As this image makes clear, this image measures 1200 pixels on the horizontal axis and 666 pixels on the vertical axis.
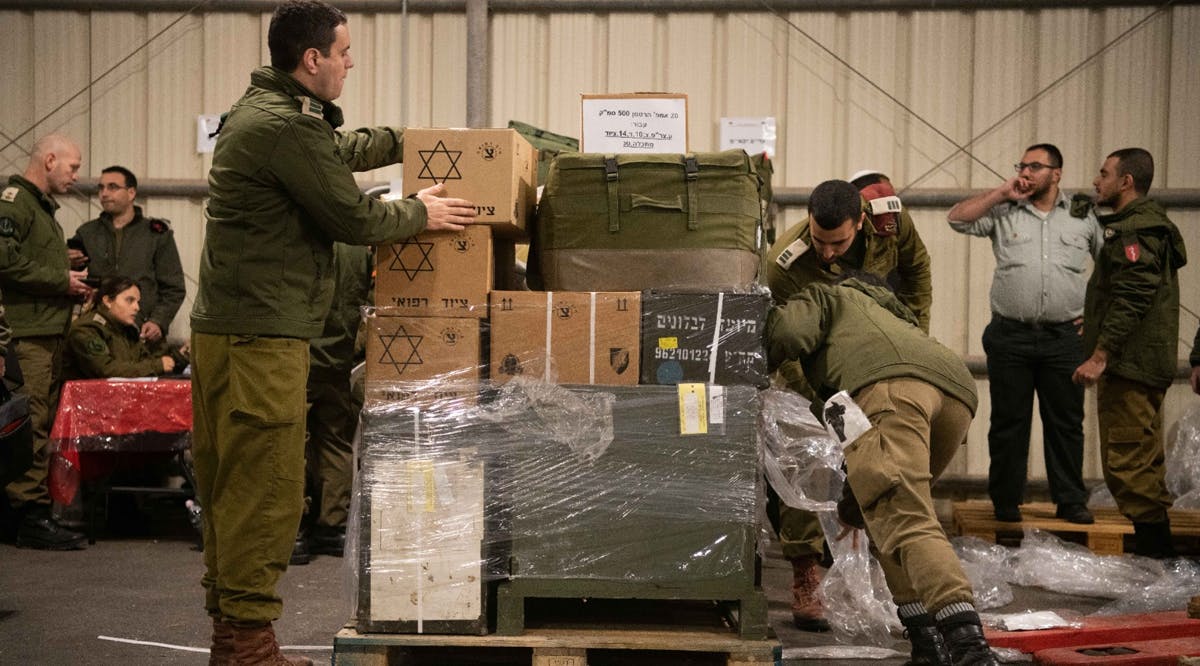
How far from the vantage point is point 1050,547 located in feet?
19.0

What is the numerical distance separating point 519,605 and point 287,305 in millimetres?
1114

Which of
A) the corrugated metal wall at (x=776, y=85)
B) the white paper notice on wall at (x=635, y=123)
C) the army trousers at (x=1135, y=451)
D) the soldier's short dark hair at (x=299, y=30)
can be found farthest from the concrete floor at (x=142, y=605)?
the corrugated metal wall at (x=776, y=85)

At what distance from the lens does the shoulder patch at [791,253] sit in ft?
15.0

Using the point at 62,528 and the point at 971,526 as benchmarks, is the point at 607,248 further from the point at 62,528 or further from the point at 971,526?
the point at 62,528

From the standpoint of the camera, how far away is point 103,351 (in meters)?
6.39

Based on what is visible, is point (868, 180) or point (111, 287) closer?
point (868, 180)

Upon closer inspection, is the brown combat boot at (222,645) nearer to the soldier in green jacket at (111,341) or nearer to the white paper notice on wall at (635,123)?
the white paper notice on wall at (635,123)

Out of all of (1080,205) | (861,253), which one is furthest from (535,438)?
(1080,205)

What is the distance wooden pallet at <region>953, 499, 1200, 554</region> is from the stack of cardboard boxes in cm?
323

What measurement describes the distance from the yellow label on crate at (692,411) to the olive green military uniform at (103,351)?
4.05 meters

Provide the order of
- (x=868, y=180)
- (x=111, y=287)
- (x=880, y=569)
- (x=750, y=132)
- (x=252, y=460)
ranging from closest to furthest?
1. (x=252, y=460)
2. (x=880, y=569)
3. (x=868, y=180)
4. (x=111, y=287)
5. (x=750, y=132)

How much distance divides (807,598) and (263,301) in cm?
239

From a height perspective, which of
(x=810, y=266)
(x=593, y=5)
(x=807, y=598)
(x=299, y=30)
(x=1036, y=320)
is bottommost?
(x=807, y=598)

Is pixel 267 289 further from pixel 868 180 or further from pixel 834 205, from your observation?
pixel 868 180
